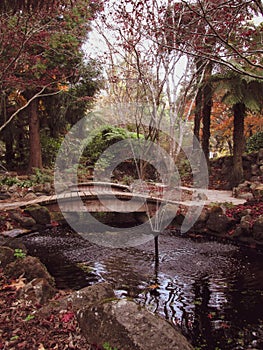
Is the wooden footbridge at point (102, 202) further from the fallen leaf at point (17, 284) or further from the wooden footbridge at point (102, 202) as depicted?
the fallen leaf at point (17, 284)

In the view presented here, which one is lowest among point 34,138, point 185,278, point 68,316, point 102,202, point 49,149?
point 185,278

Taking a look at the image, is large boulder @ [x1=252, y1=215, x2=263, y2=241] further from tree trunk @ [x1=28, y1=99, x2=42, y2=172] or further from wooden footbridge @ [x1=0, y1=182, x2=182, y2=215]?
tree trunk @ [x1=28, y1=99, x2=42, y2=172]

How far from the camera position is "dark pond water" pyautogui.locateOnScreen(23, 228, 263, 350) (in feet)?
8.38

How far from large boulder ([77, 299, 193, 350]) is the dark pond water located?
651 mm

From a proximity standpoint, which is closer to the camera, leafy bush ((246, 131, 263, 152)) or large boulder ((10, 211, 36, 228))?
large boulder ((10, 211, 36, 228))

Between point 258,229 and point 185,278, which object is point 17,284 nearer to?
point 185,278

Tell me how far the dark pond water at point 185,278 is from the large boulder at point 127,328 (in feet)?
2.14

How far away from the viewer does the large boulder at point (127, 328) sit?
1.78 metres

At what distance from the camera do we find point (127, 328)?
73.1 inches

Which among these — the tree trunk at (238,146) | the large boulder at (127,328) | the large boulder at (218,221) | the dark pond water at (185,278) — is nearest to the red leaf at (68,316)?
the large boulder at (127,328)

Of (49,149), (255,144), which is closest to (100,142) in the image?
(49,149)

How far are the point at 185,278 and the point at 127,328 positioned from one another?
1.87m

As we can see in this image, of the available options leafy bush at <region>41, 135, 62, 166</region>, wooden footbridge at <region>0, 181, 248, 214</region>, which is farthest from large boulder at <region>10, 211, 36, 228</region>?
leafy bush at <region>41, 135, 62, 166</region>

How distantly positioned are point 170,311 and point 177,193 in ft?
17.5
